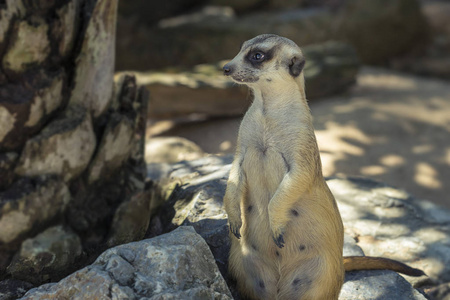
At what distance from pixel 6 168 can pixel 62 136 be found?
329 mm

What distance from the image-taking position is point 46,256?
8.11 ft

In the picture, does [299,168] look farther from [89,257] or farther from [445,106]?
[445,106]

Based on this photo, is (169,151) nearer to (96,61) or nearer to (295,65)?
(96,61)

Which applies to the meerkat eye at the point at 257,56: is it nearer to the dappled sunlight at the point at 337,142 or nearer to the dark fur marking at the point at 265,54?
the dark fur marking at the point at 265,54

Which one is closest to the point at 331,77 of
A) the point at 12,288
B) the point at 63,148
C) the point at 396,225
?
the point at 396,225

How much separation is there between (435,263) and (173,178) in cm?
176

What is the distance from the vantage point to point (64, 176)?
285cm

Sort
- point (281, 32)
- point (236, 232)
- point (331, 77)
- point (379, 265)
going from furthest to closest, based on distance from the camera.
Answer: point (281, 32), point (331, 77), point (379, 265), point (236, 232)

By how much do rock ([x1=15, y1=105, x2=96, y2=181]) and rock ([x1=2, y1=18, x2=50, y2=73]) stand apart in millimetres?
341

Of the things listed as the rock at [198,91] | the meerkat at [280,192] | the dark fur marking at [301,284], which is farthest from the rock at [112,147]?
the rock at [198,91]

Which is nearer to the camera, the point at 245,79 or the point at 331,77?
the point at 245,79

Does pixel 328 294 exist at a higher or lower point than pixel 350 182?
higher

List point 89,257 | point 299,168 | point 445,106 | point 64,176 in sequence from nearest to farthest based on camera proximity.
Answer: point 299,168, point 89,257, point 64,176, point 445,106

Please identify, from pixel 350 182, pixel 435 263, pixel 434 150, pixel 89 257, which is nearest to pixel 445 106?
pixel 434 150
